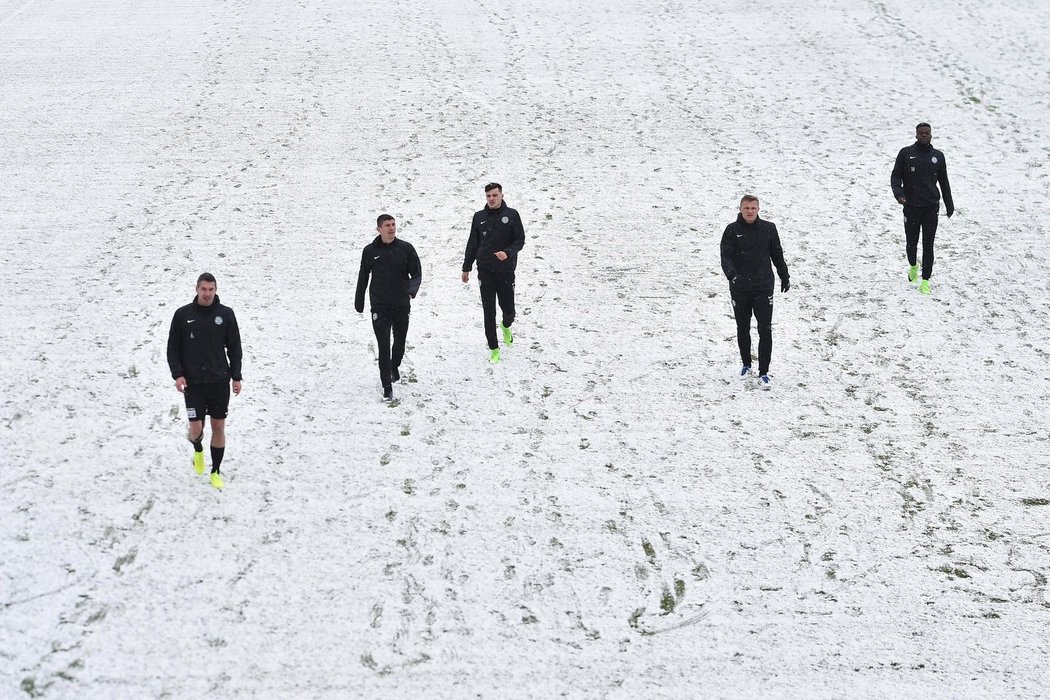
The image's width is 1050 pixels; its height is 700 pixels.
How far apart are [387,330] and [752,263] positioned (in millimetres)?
3860

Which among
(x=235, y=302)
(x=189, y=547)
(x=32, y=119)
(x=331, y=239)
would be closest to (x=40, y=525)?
(x=189, y=547)

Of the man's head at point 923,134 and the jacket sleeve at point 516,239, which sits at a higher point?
the man's head at point 923,134

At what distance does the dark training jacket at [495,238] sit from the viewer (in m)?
10.7

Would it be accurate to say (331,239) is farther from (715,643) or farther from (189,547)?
(715,643)

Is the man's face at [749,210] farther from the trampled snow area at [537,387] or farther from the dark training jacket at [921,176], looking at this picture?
the dark training jacket at [921,176]

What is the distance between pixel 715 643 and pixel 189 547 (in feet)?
14.1

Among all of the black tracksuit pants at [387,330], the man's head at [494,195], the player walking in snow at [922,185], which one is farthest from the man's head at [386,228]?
the player walking in snow at [922,185]

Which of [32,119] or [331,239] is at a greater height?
[32,119]

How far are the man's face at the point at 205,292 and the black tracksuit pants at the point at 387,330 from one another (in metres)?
2.00

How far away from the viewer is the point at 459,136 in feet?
56.7

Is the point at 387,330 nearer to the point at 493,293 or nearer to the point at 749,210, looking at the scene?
the point at 493,293

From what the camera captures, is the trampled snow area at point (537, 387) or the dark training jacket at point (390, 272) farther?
the dark training jacket at point (390, 272)

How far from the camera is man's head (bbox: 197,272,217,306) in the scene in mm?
8188

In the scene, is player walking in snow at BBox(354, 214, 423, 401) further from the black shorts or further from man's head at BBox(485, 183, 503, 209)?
the black shorts
